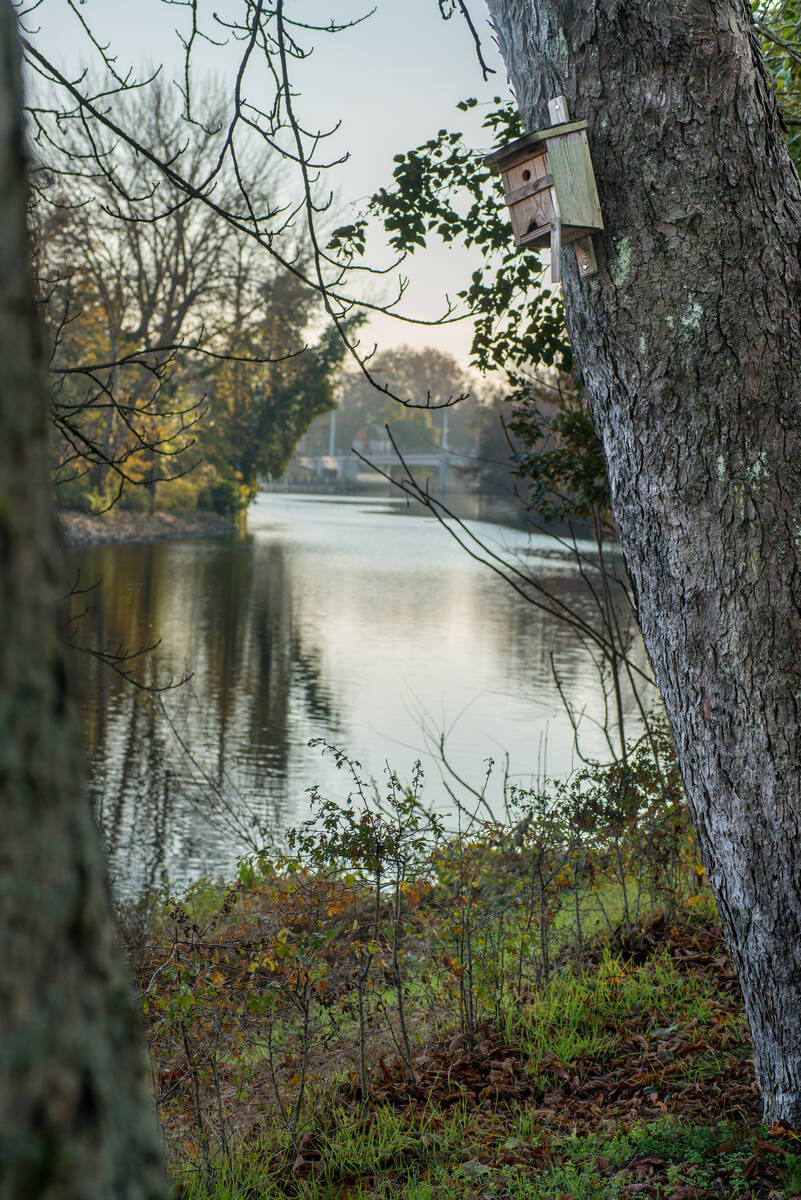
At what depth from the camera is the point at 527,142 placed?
2844mm

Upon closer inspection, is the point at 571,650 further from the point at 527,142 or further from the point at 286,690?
the point at 527,142

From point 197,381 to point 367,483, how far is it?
4680 centimetres

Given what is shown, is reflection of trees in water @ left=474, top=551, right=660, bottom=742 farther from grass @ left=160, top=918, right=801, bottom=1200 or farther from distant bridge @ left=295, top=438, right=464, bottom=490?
distant bridge @ left=295, top=438, right=464, bottom=490

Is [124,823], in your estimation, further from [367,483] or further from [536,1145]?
[367,483]

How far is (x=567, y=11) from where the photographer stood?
2.62 metres

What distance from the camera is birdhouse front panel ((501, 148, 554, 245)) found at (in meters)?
2.83

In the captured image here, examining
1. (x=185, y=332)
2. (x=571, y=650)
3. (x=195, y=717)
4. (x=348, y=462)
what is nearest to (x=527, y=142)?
(x=195, y=717)

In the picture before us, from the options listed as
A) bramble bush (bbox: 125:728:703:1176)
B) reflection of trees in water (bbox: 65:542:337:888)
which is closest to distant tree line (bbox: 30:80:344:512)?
reflection of trees in water (bbox: 65:542:337:888)

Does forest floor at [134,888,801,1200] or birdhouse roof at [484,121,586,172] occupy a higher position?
birdhouse roof at [484,121,586,172]

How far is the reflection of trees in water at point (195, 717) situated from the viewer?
27.1 feet

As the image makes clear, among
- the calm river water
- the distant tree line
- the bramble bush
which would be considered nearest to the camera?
the bramble bush

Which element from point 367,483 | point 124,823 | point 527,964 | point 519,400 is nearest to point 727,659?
point 527,964

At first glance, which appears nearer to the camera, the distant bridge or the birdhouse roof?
the birdhouse roof

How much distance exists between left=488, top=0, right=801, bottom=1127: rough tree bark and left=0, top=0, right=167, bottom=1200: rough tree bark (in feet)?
6.65
